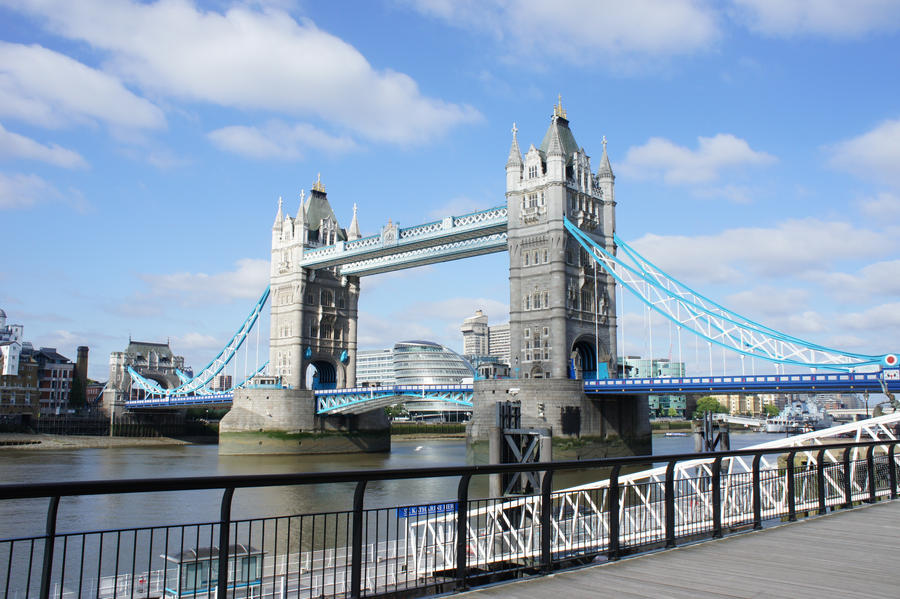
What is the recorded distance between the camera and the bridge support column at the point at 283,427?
204 ft

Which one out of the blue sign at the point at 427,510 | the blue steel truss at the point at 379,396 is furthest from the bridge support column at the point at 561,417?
the blue sign at the point at 427,510

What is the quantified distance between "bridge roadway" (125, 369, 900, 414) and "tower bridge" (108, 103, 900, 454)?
0.09m

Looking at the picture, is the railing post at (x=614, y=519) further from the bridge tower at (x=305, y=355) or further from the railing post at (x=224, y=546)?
the bridge tower at (x=305, y=355)

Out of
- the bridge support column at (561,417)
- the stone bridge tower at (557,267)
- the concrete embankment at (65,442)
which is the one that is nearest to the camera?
the bridge support column at (561,417)

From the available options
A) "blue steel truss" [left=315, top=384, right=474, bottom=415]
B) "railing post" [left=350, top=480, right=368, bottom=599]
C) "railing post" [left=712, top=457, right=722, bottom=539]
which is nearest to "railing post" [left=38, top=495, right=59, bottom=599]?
"railing post" [left=350, top=480, right=368, bottom=599]

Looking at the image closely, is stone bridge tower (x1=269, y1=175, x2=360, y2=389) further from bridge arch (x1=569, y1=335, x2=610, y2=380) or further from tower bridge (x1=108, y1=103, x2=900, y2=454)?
bridge arch (x1=569, y1=335, x2=610, y2=380)

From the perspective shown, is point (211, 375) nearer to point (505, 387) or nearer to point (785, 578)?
point (505, 387)

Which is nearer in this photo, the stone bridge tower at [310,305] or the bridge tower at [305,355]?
the bridge tower at [305,355]

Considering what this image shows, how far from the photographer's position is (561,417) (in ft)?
151

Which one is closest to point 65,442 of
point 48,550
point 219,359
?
Result: point 219,359

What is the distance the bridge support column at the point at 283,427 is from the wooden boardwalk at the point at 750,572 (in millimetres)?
56889

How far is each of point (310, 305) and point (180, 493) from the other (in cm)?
3682

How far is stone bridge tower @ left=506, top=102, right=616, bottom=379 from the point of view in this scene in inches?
1962

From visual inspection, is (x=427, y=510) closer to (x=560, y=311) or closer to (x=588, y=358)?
(x=560, y=311)
